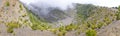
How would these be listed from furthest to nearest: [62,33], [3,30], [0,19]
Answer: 1. [0,19]
2. [3,30]
3. [62,33]

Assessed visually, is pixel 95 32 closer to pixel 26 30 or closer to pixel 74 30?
pixel 74 30

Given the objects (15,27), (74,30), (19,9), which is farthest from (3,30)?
(19,9)

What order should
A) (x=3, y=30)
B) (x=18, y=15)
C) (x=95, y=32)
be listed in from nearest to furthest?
(x=95, y=32)
(x=3, y=30)
(x=18, y=15)

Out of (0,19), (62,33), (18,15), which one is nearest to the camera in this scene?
(62,33)

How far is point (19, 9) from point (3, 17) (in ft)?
29.2

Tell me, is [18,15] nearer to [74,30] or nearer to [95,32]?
[74,30]

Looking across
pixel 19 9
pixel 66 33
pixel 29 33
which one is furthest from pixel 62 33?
pixel 19 9

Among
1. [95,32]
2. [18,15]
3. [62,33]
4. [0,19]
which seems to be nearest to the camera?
[95,32]

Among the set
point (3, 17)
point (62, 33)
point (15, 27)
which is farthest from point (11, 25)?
point (62, 33)

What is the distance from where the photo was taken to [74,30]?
65.2m

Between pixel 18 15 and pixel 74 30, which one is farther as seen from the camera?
pixel 18 15

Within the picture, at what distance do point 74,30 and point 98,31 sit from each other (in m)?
9.61

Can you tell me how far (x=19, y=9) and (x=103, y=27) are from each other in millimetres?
34402

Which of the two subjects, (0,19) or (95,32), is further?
(0,19)
